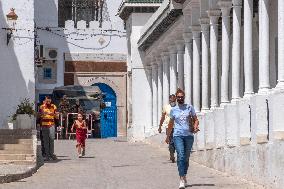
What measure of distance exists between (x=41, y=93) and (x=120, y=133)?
14.8ft

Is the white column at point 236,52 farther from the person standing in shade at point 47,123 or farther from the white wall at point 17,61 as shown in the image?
the white wall at point 17,61

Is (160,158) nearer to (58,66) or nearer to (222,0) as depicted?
(222,0)

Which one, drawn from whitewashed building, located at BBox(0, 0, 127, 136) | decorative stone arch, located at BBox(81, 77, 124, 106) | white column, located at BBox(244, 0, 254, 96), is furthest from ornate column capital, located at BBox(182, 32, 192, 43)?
decorative stone arch, located at BBox(81, 77, 124, 106)

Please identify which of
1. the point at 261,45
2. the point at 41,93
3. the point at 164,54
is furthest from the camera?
the point at 41,93

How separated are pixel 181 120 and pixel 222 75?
4.43m

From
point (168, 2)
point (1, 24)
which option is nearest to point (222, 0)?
point (168, 2)

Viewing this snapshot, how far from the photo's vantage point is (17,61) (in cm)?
3297

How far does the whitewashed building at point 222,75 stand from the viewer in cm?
1368

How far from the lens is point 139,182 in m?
15.1

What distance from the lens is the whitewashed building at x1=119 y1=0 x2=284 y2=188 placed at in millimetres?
13680

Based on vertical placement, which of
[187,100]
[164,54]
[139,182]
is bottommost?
[139,182]

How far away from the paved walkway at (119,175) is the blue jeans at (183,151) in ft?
1.55

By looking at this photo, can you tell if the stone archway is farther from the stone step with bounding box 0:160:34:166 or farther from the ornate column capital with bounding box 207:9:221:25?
the stone step with bounding box 0:160:34:166

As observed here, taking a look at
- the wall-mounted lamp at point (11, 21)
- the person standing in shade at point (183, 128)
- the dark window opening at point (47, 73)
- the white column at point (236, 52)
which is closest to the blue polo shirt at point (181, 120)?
the person standing in shade at point (183, 128)
